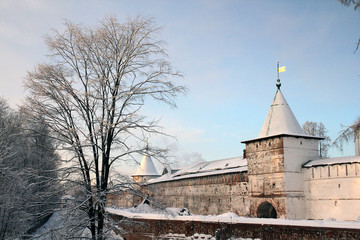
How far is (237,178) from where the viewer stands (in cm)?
2088

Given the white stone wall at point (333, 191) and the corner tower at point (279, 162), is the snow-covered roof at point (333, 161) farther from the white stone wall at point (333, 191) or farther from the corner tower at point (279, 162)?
the corner tower at point (279, 162)

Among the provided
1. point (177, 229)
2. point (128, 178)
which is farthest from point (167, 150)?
point (177, 229)

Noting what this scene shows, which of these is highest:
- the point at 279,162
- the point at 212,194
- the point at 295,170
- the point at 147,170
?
the point at 279,162

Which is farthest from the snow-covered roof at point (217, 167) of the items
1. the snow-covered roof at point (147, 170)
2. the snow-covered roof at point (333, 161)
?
the snow-covered roof at point (147, 170)

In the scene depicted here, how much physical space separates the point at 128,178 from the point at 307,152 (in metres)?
13.7

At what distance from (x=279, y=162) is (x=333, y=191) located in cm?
282

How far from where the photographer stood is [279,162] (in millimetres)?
17484

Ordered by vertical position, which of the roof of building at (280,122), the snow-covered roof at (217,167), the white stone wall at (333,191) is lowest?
the white stone wall at (333,191)

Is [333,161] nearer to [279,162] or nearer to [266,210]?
[279,162]

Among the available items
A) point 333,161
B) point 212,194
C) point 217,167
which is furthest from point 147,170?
point 333,161

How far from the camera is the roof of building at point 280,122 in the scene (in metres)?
18.1

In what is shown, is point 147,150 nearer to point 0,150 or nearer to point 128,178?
point 128,178

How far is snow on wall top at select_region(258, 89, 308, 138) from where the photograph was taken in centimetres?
1822

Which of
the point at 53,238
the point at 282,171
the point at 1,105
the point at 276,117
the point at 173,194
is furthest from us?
the point at 173,194
